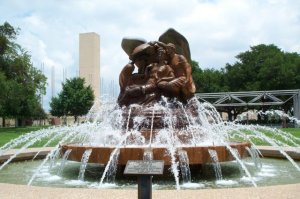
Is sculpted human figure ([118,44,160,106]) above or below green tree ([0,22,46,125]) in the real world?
below

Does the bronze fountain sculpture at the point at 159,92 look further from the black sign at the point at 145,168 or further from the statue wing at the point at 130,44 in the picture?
the black sign at the point at 145,168

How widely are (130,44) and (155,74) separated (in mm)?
1734

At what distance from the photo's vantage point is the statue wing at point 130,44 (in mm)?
13055

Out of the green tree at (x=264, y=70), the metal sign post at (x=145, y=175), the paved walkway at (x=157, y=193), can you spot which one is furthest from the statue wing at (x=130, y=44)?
the green tree at (x=264, y=70)

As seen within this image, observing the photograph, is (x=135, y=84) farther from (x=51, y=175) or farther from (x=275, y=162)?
(x=275, y=162)

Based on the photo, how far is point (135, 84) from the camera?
1239 centimetres

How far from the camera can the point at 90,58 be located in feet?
269

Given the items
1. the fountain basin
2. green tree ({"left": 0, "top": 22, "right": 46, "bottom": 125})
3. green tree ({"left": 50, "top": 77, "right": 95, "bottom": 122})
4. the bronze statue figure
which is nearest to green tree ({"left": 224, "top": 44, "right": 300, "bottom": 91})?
green tree ({"left": 50, "top": 77, "right": 95, "bottom": 122})

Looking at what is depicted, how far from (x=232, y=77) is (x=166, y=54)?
44.3 m

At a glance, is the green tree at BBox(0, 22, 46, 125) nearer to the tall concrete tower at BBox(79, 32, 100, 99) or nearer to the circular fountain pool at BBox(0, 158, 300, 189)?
the circular fountain pool at BBox(0, 158, 300, 189)

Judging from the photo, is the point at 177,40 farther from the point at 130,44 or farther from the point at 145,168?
the point at 145,168

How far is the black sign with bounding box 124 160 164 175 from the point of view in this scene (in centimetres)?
427

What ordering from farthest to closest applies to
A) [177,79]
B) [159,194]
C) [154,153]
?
[177,79], [154,153], [159,194]

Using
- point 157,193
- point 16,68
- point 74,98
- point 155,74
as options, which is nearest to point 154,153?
point 157,193
